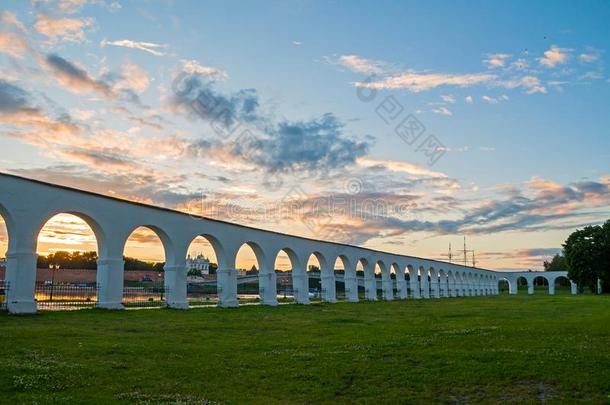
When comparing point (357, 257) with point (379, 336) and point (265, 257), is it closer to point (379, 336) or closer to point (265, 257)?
point (265, 257)

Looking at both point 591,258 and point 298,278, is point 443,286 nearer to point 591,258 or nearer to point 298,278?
point 591,258

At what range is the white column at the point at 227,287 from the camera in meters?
21.8

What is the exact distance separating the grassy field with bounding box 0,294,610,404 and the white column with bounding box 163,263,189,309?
6874mm

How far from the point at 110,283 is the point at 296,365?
10355 millimetres

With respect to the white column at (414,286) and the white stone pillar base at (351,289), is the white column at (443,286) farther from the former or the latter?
the white stone pillar base at (351,289)

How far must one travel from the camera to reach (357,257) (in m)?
34.1

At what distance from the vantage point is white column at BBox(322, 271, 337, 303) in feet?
97.3

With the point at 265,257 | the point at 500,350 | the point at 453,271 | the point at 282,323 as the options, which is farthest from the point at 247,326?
the point at 453,271

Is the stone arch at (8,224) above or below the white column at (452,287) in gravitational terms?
above

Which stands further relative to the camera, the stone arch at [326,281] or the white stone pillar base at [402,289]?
the white stone pillar base at [402,289]

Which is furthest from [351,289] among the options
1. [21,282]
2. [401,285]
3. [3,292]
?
[21,282]

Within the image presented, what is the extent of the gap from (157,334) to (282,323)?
4.19 meters

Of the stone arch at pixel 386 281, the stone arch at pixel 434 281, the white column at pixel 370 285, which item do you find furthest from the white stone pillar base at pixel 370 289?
the stone arch at pixel 434 281

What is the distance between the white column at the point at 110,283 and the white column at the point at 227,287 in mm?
5370
